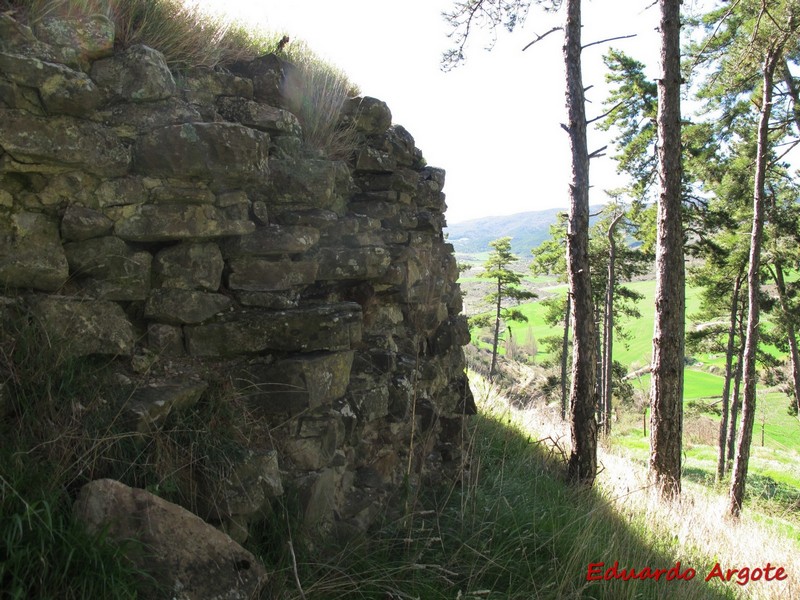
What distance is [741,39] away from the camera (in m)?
10.4

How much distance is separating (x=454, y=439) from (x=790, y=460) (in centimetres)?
2741

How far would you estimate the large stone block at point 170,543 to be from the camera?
7.36 feet

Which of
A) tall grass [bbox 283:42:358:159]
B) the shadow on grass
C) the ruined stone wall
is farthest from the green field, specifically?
tall grass [bbox 283:42:358:159]

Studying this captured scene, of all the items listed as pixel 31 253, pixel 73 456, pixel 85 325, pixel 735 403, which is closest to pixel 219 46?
pixel 31 253

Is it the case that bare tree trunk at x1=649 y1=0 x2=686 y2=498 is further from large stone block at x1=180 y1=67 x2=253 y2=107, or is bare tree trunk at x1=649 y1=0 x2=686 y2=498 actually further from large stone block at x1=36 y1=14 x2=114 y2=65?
large stone block at x1=36 y1=14 x2=114 y2=65

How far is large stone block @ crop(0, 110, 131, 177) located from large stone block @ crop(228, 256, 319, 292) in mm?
861

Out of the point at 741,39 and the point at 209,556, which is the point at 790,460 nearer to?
the point at 741,39

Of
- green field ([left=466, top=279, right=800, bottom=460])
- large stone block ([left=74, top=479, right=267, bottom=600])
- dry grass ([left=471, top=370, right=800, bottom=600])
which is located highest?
large stone block ([left=74, top=479, right=267, bottom=600])

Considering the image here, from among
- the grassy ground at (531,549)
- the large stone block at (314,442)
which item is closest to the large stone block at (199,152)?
the large stone block at (314,442)

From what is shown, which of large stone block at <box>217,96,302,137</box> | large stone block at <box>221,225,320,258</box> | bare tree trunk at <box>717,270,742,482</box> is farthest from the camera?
bare tree trunk at <box>717,270,742,482</box>

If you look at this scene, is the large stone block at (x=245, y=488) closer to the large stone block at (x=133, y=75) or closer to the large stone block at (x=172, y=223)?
the large stone block at (x=172, y=223)

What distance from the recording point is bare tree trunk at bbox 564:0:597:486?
6.50 m

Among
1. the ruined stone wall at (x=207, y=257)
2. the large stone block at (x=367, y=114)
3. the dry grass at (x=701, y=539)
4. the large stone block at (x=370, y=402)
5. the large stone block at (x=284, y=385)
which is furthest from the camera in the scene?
the large stone block at (x=367, y=114)

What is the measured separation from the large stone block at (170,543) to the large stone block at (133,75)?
2.20m
